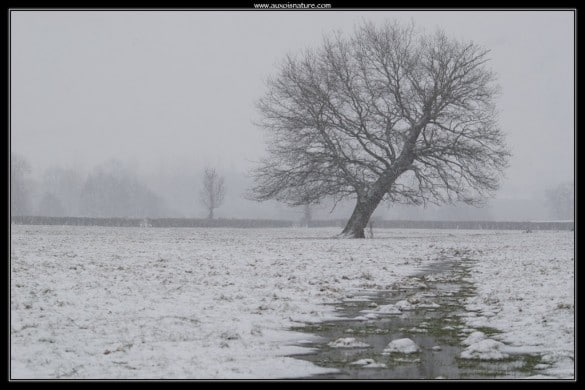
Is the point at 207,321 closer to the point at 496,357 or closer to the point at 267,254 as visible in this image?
the point at 496,357

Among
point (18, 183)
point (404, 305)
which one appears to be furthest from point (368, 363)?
point (18, 183)

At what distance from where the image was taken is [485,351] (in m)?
6.61

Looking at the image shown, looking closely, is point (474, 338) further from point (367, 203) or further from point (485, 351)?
point (367, 203)

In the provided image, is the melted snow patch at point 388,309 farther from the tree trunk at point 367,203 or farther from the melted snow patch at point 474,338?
the tree trunk at point 367,203

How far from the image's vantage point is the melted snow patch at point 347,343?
276 inches

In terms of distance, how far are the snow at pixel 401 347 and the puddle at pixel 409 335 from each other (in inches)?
2.5

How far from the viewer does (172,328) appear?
7.59m

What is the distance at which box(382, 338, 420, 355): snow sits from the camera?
6721 millimetres

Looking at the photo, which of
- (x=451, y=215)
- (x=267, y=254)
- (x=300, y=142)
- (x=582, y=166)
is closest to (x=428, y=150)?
(x=300, y=142)

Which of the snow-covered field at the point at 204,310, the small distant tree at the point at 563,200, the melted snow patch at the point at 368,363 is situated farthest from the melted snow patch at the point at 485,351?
the small distant tree at the point at 563,200

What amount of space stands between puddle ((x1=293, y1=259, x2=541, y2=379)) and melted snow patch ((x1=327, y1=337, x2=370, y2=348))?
3cm

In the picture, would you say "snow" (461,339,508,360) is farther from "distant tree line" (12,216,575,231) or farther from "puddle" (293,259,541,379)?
"distant tree line" (12,216,575,231)

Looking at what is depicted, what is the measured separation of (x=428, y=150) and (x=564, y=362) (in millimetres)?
27110

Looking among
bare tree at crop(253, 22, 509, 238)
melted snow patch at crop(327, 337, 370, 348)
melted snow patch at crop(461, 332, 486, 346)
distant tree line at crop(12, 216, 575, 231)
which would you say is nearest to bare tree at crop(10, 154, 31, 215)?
distant tree line at crop(12, 216, 575, 231)
